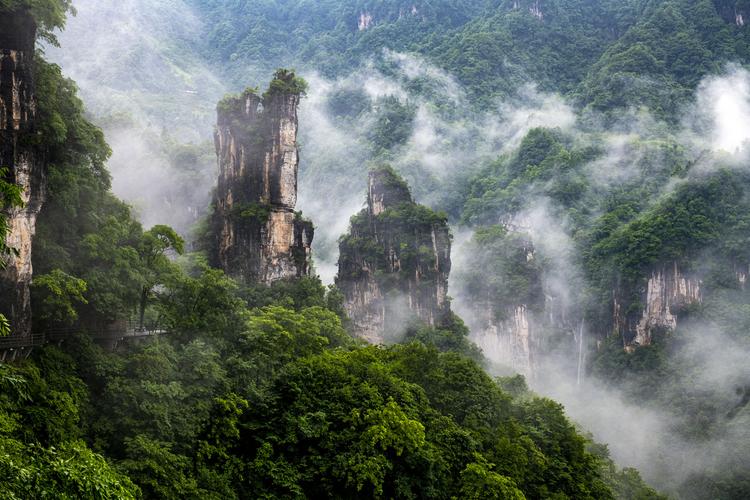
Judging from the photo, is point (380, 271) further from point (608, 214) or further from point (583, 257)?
point (608, 214)

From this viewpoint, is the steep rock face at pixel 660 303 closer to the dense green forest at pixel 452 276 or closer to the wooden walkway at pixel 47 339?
the dense green forest at pixel 452 276

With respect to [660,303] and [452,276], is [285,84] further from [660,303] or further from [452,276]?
[660,303]

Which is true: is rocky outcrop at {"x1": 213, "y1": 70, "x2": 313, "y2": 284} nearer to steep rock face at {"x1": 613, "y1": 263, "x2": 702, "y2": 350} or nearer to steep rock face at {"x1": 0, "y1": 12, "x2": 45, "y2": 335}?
steep rock face at {"x1": 0, "y1": 12, "x2": 45, "y2": 335}

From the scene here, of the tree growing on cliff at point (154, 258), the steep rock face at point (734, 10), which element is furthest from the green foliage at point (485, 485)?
the steep rock face at point (734, 10)

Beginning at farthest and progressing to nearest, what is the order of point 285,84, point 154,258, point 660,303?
point 660,303, point 285,84, point 154,258

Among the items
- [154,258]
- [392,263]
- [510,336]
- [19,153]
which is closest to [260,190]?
[154,258]
